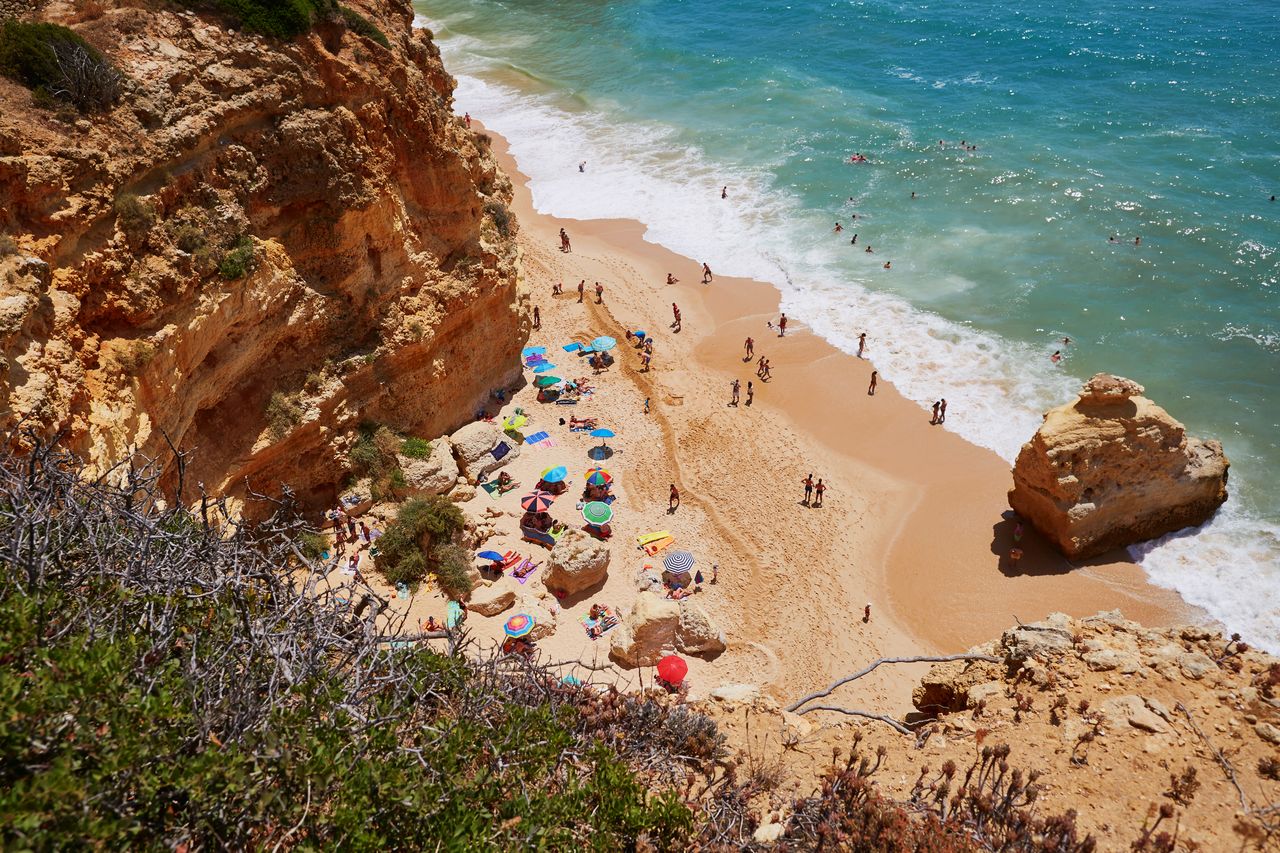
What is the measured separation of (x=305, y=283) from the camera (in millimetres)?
15703

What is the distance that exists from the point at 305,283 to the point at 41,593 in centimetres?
1100

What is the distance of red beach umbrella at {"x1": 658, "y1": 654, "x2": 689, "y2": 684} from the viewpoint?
1454 cm

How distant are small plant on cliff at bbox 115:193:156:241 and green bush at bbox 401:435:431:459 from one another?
761 cm

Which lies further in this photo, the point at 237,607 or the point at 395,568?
the point at 395,568

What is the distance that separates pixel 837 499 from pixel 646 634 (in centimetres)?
829

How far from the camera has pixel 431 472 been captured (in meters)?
18.4

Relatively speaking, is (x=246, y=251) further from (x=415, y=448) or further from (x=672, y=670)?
(x=672, y=670)

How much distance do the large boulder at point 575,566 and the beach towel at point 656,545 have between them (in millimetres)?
1564

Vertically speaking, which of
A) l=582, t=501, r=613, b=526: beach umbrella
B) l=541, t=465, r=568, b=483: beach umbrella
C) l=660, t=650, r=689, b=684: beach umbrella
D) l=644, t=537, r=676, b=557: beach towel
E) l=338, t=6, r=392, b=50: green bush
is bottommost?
l=644, t=537, r=676, b=557: beach towel

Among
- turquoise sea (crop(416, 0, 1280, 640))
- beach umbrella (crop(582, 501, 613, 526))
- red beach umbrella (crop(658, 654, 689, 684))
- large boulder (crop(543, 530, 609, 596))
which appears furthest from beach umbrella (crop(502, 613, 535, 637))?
turquoise sea (crop(416, 0, 1280, 640))

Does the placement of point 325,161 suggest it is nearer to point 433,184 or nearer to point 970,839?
point 433,184

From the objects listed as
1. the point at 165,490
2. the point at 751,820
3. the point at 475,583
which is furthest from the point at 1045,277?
the point at 165,490

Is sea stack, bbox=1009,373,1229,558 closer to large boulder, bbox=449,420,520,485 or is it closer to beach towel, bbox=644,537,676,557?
beach towel, bbox=644,537,676,557

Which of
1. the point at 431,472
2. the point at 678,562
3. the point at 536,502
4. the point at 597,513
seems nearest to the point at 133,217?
the point at 431,472
